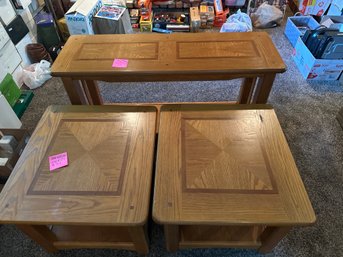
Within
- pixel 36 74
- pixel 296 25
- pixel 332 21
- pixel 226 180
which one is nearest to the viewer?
pixel 226 180

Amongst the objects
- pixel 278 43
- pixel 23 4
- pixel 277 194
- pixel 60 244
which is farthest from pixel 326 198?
pixel 23 4

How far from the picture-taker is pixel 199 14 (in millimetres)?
2803

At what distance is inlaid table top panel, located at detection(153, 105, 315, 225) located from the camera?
82cm

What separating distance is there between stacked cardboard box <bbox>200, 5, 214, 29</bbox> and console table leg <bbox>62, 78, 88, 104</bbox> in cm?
Answer: 198

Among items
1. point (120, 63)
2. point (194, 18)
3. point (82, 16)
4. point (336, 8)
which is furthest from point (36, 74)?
point (336, 8)

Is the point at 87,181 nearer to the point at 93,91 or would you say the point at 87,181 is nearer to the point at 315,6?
the point at 93,91

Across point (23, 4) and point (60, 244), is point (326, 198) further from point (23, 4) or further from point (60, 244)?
point (23, 4)

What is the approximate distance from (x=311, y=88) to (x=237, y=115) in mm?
1336

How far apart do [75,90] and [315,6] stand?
2942 millimetres

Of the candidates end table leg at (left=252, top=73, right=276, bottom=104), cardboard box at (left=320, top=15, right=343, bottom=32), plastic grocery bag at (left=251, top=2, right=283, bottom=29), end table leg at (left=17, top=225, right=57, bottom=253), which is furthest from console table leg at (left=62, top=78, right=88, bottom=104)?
cardboard box at (left=320, top=15, right=343, bottom=32)

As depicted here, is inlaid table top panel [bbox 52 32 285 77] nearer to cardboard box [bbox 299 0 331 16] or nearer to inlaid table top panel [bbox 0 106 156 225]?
inlaid table top panel [bbox 0 106 156 225]

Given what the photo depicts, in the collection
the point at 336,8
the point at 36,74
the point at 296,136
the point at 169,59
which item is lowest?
the point at 296,136

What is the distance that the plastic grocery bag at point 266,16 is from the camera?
Answer: 109 inches

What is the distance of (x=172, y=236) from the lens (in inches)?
40.4
